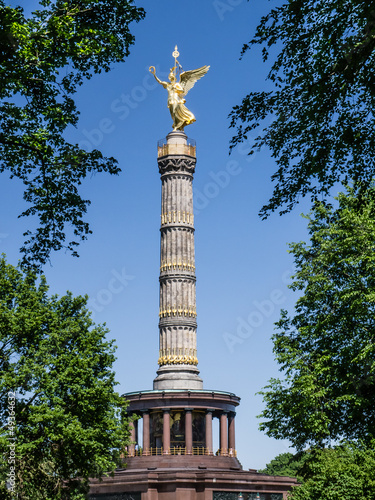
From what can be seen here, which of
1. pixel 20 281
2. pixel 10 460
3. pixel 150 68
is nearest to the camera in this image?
pixel 10 460

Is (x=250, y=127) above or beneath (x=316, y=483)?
above

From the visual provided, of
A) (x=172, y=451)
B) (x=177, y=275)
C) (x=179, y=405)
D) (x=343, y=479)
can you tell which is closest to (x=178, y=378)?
(x=179, y=405)

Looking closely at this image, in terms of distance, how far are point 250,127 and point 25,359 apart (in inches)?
769

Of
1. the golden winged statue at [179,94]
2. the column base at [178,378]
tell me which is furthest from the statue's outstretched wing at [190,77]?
the column base at [178,378]

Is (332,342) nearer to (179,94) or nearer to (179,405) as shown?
(179,405)

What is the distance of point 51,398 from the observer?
29.6 metres

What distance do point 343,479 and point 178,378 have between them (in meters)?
23.6

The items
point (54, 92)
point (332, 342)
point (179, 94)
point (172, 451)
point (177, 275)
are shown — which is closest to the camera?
point (54, 92)

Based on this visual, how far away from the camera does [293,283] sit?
3141cm

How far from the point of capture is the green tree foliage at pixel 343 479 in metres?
23.5

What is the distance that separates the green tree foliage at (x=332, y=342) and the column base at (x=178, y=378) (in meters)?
16.0

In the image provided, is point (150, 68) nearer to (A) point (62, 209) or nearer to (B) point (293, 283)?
(B) point (293, 283)

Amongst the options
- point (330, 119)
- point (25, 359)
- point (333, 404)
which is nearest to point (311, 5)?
point (330, 119)

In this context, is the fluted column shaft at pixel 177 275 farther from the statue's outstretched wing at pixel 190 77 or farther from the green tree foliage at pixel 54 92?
the green tree foliage at pixel 54 92
